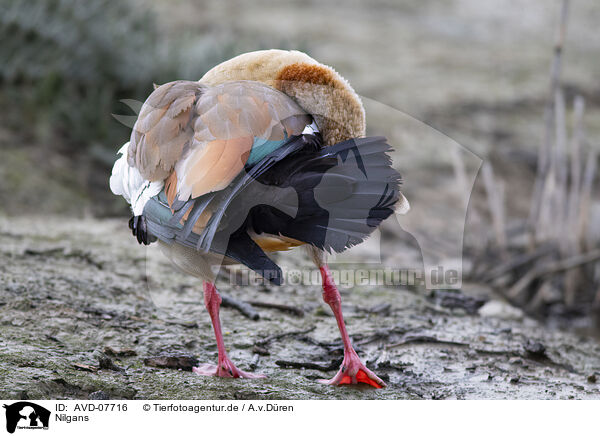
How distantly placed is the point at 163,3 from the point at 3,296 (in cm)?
871

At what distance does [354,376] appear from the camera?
115 inches

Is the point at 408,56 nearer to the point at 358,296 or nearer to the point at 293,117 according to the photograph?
the point at 358,296

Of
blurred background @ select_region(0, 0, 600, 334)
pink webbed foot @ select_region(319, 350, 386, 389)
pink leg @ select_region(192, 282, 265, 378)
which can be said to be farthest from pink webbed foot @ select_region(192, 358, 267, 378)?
blurred background @ select_region(0, 0, 600, 334)

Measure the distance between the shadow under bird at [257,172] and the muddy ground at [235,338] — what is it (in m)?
0.24

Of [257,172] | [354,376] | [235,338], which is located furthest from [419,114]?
[257,172]

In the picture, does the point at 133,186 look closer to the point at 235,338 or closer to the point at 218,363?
the point at 218,363

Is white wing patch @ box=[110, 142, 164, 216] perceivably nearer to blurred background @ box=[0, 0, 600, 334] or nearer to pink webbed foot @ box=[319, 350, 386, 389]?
blurred background @ box=[0, 0, 600, 334]

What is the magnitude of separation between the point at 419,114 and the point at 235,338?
558 centimetres

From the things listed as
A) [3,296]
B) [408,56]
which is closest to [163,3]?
[408,56]

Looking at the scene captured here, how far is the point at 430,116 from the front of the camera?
8367 millimetres

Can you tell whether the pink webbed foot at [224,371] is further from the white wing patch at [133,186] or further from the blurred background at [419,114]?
the blurred background at [419,114]

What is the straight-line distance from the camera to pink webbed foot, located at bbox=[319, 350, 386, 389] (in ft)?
9.59

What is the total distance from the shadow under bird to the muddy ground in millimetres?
235

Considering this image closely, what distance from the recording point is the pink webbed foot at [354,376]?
9.59ft
